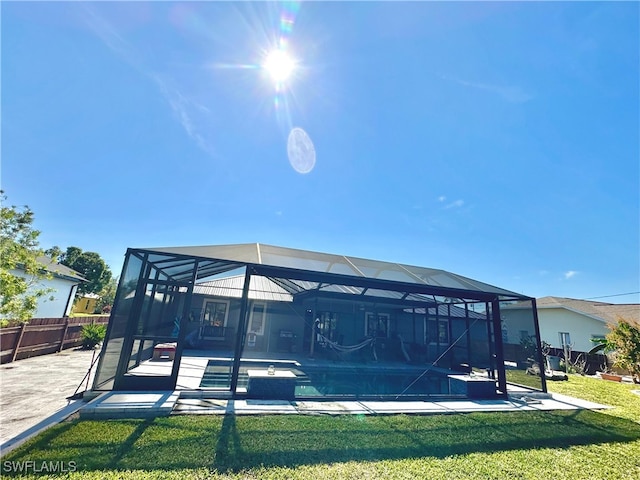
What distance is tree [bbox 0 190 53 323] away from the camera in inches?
200

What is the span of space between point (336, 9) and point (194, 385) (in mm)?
8334

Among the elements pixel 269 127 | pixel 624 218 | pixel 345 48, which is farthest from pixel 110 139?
pixel 624 218

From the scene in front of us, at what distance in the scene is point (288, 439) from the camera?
3.46m

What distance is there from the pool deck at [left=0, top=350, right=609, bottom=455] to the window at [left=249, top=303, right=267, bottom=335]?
16.5ft

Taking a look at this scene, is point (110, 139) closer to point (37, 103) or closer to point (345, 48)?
point (37, 103)

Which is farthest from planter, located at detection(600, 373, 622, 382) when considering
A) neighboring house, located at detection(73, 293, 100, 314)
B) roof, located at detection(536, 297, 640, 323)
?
neighboring house, located at detection(73, 293, 100, 314)

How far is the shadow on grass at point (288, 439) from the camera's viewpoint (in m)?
2.80

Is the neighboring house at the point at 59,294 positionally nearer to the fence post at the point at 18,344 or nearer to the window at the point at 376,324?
the fence post at the point at 18,344

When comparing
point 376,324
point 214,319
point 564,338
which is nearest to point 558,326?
point 564,338

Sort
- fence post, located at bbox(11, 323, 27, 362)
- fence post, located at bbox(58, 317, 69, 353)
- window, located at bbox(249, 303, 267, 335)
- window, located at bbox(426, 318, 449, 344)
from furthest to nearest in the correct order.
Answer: window, located at bbox(426, 318, 449, 344), window, located at bbox(249, 303, 267, 335), fence post, located at bbox(58, 317, 69, 353), fence post, located at bbox(11, 323, 27, 362)

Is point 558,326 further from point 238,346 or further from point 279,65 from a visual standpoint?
point 279,65

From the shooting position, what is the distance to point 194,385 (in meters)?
5.55

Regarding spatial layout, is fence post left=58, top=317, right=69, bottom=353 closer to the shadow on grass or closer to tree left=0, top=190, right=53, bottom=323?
tree left=0, top=190, right=53, bottom=323

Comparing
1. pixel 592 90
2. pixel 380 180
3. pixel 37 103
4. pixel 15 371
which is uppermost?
pixel 592 90
